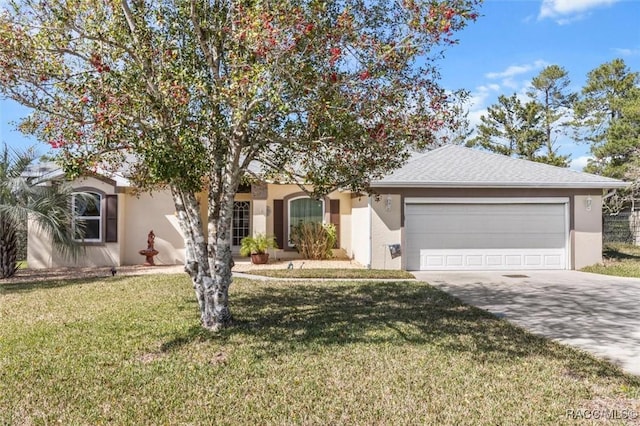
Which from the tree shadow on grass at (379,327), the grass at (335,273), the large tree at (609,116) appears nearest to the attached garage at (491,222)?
the grass at (335,273)

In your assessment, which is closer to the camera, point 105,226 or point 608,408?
point 608,408

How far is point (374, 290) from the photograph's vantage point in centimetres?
1098

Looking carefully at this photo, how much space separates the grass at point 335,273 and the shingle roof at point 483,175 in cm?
276

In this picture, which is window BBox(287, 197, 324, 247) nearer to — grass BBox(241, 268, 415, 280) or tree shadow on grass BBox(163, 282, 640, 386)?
grass BBox(241, 268, 415, 280)

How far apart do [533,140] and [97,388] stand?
32.7 m

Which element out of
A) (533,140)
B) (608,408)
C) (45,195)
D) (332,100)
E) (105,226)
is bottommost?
(608,408)

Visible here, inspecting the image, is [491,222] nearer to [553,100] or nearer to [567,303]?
[567,303]

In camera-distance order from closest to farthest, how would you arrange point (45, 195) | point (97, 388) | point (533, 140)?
point (97, 388) < point (45, 195) < point (533, 140)

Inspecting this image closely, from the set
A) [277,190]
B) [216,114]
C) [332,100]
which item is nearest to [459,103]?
[332,100]

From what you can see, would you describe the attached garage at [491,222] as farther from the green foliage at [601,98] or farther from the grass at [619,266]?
the green foliage at [601,98]

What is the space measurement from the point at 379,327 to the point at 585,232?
10.9 metres

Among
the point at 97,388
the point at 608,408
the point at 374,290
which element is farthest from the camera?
the point at 374,290

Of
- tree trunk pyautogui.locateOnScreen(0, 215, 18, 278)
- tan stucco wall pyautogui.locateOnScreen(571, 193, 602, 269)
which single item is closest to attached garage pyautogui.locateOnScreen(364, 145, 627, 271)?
tan stucco wall pyautogui.locateOnScreen(571, 193, 602, 269)

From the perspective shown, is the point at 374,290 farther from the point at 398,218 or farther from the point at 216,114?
the point at 216,114
